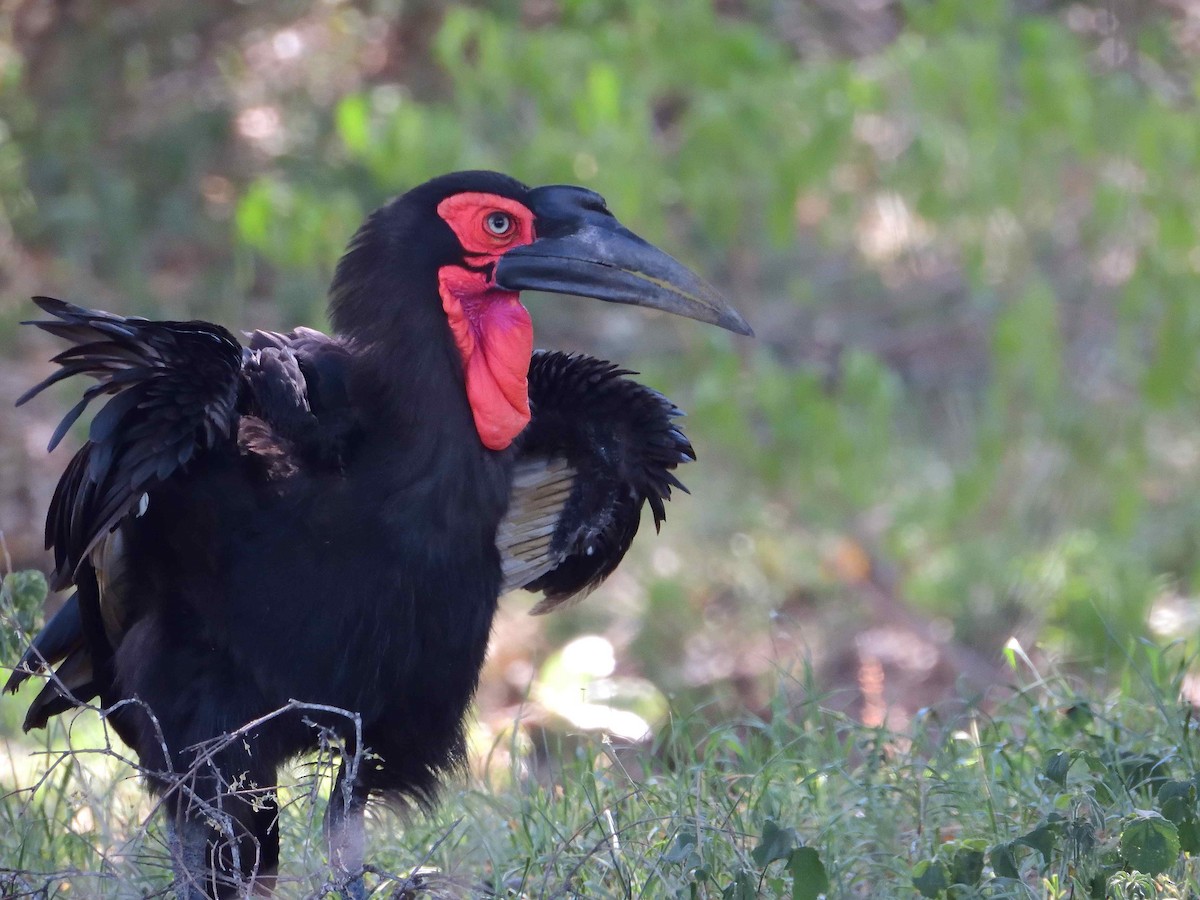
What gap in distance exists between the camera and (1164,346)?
21.8 ft

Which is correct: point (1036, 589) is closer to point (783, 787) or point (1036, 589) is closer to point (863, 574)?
point (863, 574)

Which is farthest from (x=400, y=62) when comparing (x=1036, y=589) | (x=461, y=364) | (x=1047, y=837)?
(x=1047, y=837)

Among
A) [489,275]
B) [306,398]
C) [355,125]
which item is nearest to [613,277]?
[489,275]

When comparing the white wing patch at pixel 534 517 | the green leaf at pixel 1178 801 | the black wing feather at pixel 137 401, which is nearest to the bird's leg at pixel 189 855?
the black wing feather at pixel 137 401

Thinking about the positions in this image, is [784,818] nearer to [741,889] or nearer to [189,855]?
[741,889]

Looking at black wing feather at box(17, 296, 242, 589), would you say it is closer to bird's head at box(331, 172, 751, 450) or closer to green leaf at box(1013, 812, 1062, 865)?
bird's head at box(331, 172, 751, 450)

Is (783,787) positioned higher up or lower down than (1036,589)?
higher up

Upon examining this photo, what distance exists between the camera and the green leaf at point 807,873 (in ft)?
8.44

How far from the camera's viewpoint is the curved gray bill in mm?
3232

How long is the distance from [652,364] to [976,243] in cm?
145

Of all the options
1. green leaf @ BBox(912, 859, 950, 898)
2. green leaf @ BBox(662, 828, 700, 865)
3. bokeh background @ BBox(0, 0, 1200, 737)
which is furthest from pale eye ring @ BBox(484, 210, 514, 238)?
bokeh background @ BBox(0, 0, 1200, 737)

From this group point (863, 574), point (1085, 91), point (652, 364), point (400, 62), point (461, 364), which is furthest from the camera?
point (400, 62)

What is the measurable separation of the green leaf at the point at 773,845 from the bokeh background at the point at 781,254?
1880mm

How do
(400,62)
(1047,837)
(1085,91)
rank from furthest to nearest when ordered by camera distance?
(400,62), (1085,91), (1047,837)
